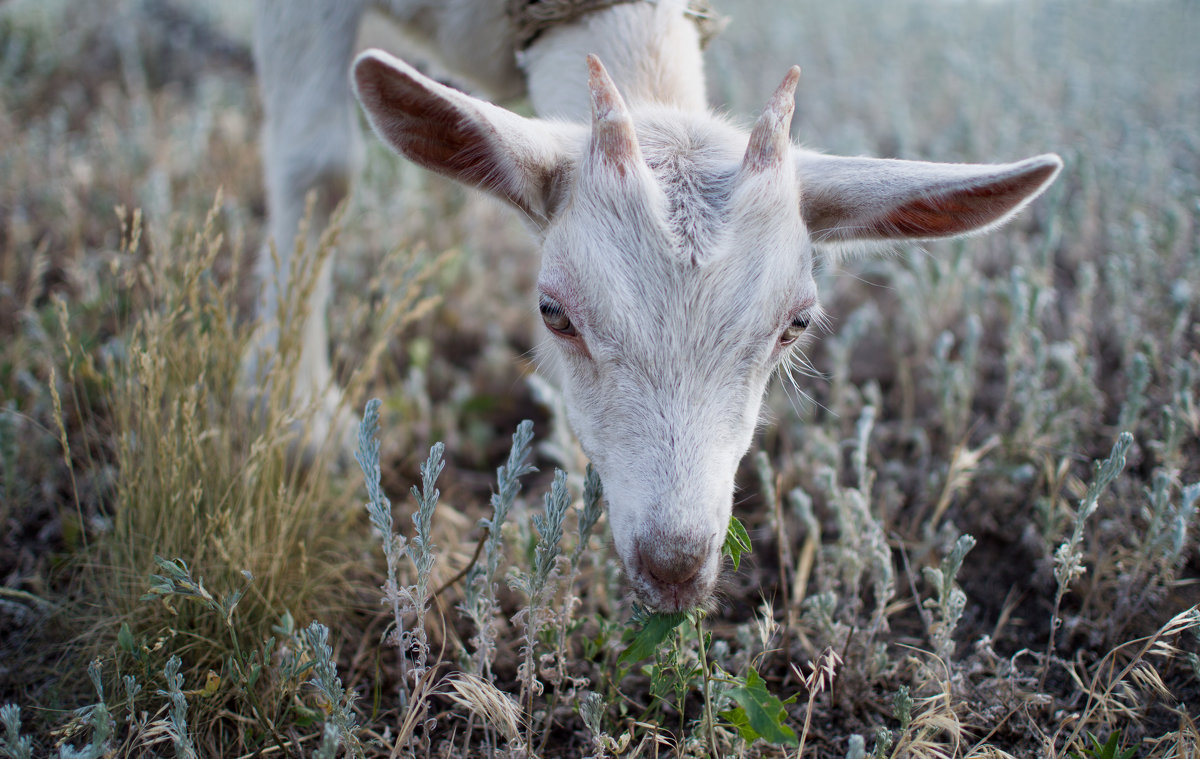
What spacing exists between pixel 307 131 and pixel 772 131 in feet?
7.95

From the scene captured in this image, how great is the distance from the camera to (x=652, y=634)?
1875 millimetres

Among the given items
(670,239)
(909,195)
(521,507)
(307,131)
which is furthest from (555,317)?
(307,131)

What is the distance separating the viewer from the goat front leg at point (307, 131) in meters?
3.52

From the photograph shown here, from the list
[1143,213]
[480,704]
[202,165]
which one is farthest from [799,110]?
[480,704]

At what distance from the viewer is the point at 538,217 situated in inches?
98.1

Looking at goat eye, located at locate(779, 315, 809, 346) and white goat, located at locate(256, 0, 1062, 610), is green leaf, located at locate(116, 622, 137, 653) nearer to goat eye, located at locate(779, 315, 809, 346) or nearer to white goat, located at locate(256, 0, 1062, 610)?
white goat, located at locate(256, 0, 1062, 610)

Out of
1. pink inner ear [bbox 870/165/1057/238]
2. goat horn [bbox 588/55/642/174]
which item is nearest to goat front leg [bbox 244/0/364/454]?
goat horn [bbox 588/55/642/174]

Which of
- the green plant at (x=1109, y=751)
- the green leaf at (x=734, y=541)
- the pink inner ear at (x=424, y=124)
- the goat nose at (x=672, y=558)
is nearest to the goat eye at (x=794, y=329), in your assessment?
the green leaf at (x=734, y=541)

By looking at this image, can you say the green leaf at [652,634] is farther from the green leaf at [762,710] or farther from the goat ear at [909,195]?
the goat ear at [909,195]

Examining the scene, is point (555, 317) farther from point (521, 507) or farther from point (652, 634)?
point (521, 507)

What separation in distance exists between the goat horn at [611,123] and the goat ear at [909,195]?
577mm

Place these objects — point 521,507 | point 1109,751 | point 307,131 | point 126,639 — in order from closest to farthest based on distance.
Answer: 1. point 1109,751
2. point 126,639
3. point 521,507
4. point 307,131

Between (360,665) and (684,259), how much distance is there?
166cm

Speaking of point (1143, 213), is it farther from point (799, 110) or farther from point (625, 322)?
point (625, 322)
